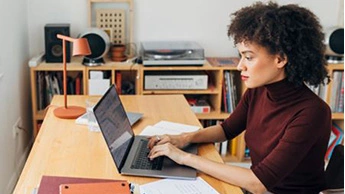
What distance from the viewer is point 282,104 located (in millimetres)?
1596

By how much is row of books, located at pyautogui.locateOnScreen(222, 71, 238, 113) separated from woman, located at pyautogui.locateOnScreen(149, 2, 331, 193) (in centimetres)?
140

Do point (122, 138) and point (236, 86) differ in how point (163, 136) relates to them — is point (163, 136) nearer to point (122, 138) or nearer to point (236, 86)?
point (122, 138)

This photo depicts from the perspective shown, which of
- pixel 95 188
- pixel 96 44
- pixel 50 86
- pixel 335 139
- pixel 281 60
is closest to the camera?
pixel 95 188

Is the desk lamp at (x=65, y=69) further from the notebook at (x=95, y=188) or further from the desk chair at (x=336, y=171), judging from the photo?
the desk chair at (x=336, y=171)

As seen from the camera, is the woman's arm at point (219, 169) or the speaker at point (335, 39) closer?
the woman's arm at point (219, 169)

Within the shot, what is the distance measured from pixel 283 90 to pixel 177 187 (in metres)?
0.54

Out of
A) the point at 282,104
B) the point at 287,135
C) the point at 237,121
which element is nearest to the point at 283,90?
the point at 282,104

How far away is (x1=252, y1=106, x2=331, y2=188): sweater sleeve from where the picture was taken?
4.67 feet

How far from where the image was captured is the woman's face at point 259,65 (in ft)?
4.98

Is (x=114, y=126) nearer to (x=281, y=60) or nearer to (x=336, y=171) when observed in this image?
(x=281, y=60)

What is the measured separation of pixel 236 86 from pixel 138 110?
126 cm

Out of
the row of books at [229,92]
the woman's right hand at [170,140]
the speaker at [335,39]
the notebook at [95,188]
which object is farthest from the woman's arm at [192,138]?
the speaker at [335,39]

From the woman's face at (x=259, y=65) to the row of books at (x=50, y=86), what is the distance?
1.73 meters

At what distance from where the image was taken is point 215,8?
3.24 m
